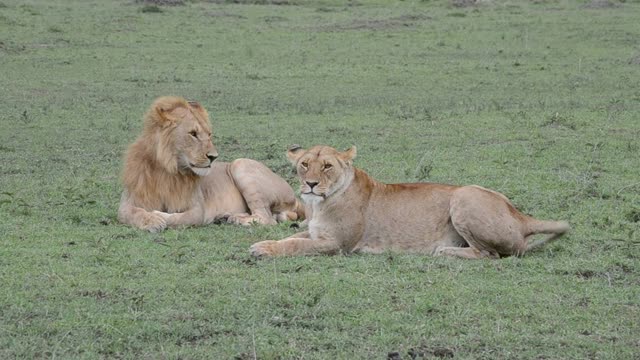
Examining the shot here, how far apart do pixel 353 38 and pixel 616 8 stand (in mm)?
7316

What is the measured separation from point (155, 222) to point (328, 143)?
13.3ft

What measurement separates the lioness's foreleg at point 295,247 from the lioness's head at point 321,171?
0.77 feet

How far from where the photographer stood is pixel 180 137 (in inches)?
294

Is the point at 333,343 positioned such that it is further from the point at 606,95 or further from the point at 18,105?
the point at 606,95

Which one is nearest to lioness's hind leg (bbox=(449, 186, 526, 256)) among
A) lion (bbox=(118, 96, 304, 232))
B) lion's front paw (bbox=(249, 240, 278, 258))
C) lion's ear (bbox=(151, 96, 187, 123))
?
lion's front paw (bbox=(249, 240, 278, 258))

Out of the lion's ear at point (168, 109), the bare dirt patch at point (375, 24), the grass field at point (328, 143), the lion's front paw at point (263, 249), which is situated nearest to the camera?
the grass field at point (328, 143)

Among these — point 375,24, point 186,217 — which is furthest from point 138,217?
point 375,24

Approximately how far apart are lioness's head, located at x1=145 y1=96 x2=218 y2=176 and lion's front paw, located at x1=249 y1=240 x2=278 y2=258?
1.26 m

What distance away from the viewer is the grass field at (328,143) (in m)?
4.93

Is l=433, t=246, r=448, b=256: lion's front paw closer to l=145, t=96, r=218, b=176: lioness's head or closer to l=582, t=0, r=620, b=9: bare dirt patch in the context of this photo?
l=145, t=96, r=218, b=176: lioness's head

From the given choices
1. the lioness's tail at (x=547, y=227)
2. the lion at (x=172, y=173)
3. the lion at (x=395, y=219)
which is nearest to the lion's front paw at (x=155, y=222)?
the lion at (x=172, y=173)

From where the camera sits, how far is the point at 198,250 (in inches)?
259

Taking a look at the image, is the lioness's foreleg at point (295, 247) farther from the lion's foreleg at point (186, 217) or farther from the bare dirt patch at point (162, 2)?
the bare dirt patch at point (162, 2)

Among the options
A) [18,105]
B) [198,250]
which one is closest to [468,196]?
[198,250]
